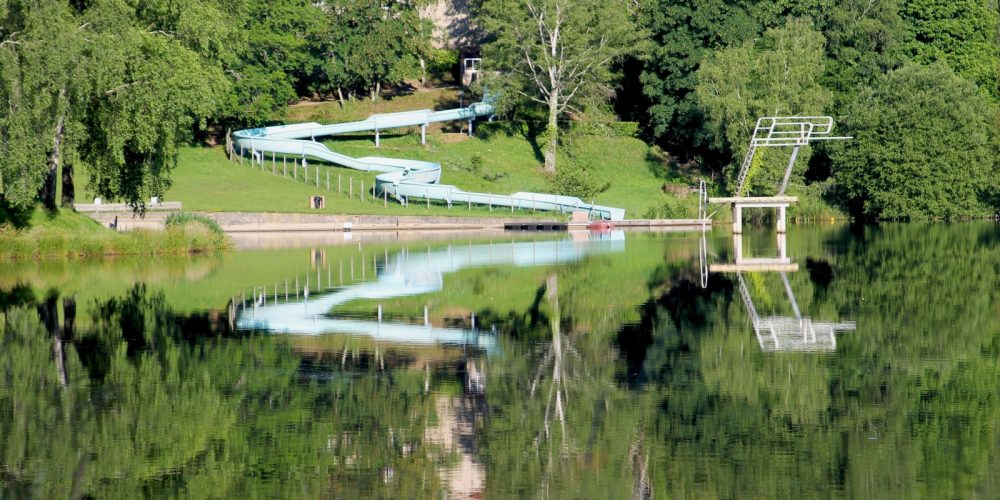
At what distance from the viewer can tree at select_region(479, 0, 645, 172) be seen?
80188 mm

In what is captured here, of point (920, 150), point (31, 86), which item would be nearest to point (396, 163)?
point (920, 150)

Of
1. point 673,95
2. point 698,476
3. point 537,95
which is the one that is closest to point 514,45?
point 537,95

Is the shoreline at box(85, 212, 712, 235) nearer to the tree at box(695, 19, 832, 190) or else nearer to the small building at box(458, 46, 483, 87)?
the tree at box(695, 19, 832, 190)

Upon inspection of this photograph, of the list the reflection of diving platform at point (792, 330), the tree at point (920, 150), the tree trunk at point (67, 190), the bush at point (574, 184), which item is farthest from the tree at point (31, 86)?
the tree at point (920, 150)

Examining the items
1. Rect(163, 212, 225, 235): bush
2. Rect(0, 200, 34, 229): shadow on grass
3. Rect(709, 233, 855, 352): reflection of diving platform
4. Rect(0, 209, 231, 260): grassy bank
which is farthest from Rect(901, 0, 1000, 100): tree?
Rect(709, 233, 855, 352): reflection of diving platform

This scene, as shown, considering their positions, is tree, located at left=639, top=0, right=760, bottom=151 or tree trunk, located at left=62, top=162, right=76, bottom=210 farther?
tree, located at left=639, top=0, right=760, bottom=151

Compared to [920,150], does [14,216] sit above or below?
below

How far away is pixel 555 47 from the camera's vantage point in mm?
80562

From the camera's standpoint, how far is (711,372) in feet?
58.6

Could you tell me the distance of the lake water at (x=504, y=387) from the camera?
12.5 meters

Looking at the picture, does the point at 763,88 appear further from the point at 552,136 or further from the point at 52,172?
the point at 52,172

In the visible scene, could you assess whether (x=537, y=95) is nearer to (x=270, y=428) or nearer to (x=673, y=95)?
(x=673, y=95)

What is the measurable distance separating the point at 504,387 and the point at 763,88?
61726 millimetres

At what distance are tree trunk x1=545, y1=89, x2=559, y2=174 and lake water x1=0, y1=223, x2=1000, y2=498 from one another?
47299mm
